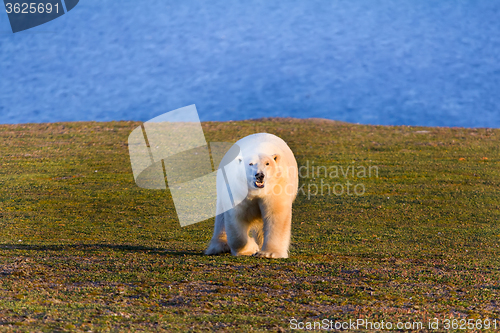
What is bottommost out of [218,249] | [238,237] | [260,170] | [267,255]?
[218,249]

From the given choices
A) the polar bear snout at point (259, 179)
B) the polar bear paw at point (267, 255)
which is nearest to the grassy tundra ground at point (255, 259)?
the polar bear paw at point (267, 255)

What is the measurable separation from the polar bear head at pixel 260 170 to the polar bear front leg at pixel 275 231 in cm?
50

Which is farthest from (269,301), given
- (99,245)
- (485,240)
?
(485,240)

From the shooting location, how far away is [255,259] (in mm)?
8219

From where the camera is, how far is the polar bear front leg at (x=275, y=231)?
A: 8320mm

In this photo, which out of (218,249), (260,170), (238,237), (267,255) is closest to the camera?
(260,170)

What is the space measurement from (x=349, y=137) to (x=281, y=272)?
19372 mm

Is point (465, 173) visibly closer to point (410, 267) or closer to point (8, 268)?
point (410, 267)

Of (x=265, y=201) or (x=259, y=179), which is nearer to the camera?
(x=259, y=179)

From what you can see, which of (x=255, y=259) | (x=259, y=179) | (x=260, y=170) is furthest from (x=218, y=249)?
(x=260, y=170)

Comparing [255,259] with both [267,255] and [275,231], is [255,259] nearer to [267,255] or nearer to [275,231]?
[267,255]

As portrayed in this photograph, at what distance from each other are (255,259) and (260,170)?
4.64 ft

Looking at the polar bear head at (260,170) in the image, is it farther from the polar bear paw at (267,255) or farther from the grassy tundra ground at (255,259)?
the grassy tundra ground at (255,259)

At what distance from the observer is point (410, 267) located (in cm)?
823
